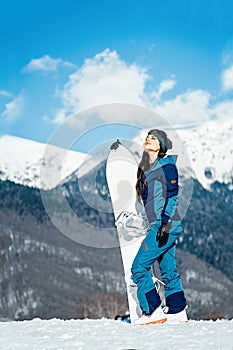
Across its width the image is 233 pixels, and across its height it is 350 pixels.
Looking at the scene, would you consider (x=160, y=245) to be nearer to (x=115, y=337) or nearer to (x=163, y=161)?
(x=163, y=161)

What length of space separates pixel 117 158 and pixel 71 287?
13683 cm

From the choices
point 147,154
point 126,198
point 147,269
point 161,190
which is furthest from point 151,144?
point 147,269

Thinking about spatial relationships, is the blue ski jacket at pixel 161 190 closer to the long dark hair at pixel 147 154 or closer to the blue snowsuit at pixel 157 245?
the blue snowsuit at pixel 157 245

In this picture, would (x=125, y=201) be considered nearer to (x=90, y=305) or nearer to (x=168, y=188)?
(x=168, y=188)

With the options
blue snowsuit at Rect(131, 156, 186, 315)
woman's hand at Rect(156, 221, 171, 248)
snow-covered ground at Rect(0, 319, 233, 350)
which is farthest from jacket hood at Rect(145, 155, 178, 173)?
snow-covered ground at Rect(0, 319, 233, 350)

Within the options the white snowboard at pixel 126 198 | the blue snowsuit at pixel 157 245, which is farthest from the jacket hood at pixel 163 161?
the white snowboard at pixel 126 198

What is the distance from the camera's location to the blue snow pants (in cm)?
898

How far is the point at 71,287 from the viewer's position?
470ft

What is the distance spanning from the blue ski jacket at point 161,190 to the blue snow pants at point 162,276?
0.87ft

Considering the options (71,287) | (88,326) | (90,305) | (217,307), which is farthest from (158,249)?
(71,287)

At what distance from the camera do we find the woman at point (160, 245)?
348 inches

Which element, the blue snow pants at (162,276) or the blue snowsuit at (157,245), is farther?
the blue snow pants at (162,276)

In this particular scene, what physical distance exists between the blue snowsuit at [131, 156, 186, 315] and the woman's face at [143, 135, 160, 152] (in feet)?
0.84

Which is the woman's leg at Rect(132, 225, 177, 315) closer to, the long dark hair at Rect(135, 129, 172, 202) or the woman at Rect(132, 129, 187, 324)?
the woman at Rect(132, 129, 187, 324)
